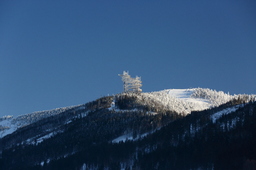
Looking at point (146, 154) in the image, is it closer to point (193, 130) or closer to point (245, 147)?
point (193, 130)

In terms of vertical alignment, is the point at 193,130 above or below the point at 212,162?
above

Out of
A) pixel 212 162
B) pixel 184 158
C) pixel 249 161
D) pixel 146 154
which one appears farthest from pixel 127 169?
pixel 249 161

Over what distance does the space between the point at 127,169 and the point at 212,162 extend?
33.8 m

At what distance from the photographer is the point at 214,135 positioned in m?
185

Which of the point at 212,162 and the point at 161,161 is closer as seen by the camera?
the point at 212,162

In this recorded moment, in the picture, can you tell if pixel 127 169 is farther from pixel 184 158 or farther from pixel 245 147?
pixel 245 147

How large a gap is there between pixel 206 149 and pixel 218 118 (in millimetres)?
23455

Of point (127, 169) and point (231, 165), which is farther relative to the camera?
point (127, 169)

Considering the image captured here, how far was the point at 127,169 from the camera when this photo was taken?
192000 millimetres

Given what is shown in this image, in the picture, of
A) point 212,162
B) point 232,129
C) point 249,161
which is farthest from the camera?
point 232,129

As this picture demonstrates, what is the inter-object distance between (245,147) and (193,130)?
32.5 meters

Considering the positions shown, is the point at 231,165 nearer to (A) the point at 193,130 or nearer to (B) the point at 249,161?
(B) the point at 249,161

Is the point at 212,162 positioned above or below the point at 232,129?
below

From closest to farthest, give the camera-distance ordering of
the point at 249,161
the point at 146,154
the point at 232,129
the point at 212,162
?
the point at 249,161
the point at 212,162
the point at 232,129
the point at 146,154
